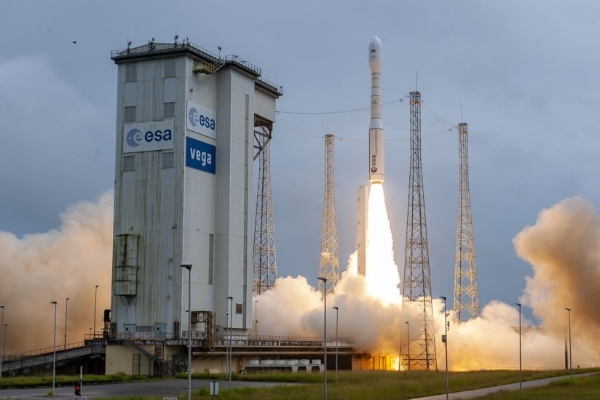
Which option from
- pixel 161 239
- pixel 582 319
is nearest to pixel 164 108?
pixel 161 239

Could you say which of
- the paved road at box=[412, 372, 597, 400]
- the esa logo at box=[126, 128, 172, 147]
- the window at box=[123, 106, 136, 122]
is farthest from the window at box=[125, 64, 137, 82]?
the paved road at box=[412, 372, 597, 400]

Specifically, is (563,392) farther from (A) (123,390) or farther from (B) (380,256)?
(B) (380,256)

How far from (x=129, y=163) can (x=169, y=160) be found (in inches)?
189

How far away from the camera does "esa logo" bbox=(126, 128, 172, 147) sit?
319 ft

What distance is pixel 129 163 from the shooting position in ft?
326

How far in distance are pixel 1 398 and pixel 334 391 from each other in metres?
21.7

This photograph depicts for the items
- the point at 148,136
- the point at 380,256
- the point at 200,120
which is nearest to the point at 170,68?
the point at 200,120

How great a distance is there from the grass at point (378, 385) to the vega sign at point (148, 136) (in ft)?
73.8

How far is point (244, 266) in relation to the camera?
10250 centimetres

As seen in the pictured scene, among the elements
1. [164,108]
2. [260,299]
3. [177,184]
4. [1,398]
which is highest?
[164,108]

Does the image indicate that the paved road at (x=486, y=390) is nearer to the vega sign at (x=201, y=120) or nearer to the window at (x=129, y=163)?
the vega sign at (x=201, y=120)

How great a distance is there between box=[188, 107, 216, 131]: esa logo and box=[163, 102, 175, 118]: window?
1.64 metres

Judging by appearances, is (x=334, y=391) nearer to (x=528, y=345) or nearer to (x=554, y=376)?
(x=554, y=376)

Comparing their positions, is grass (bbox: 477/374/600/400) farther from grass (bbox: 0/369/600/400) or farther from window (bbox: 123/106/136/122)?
window (bbox: 123/106/136/122)
